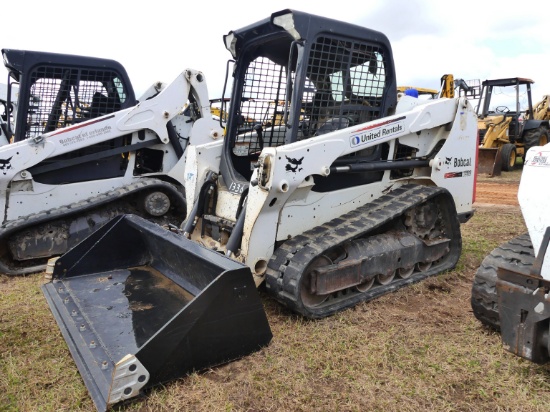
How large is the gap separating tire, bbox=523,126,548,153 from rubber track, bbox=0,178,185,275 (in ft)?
40.5

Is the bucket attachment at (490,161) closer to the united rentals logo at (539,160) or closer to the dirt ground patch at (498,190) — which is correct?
the dirt ground patch at (498,190)

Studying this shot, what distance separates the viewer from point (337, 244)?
3.55m

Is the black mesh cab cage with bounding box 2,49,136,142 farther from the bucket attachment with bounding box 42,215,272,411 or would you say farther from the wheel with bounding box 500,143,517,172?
the wheel with bounding box 500,143,517,172

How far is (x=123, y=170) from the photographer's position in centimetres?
611

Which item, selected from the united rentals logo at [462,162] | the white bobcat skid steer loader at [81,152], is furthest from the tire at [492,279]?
the white bobcat skid steer loader at [81,152]

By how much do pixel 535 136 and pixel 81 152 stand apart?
13303 mm

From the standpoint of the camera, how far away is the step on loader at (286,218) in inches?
111

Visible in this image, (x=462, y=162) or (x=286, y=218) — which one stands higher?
(x=462, y=162)

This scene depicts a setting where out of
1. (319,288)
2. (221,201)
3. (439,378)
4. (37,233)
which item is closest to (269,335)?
(319,288)

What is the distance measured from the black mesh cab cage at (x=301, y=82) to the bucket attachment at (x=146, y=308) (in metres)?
1.00

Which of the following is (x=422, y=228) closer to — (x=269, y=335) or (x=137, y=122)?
(x=269, y=335)

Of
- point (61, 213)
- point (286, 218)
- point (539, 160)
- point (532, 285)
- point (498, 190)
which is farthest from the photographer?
point (498, 190)

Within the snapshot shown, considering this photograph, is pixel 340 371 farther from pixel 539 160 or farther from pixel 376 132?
pixel 376 132

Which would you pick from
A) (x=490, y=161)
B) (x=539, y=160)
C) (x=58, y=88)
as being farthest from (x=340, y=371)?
(x=490, y=161)
